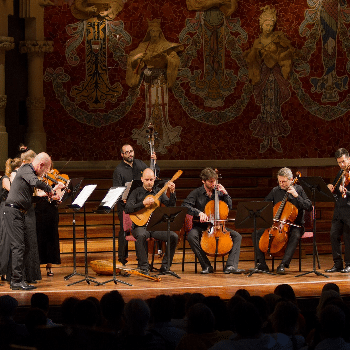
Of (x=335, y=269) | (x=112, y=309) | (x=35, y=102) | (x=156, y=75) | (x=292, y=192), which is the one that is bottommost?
(x=335, y=269)

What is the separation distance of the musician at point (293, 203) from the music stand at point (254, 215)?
267mm

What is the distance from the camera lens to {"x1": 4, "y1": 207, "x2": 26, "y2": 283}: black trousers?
6.69 meters

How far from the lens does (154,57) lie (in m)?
10.6

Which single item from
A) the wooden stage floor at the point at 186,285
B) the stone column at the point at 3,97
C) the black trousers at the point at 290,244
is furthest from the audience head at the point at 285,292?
the stone column at the point at 3,97

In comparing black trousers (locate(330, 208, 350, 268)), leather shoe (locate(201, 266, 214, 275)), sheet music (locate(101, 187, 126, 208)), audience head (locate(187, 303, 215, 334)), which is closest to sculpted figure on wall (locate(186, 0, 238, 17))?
black trousers (locate(330, 208, 350, 268))

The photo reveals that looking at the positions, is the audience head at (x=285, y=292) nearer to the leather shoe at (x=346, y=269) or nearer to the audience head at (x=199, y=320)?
the audience head at (x=199, y=320)

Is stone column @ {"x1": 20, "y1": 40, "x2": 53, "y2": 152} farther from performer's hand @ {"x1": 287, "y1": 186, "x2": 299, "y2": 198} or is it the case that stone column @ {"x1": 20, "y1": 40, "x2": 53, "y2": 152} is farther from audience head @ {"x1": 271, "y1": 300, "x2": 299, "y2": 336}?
audience head @ {"x1": 271, "y1": 300, "x2": 299, "y2": 336}

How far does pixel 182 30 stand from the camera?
35.1ft

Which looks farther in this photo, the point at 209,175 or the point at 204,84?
the point at 204,84

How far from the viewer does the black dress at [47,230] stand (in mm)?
7648

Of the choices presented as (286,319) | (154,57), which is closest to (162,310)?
(286,319)

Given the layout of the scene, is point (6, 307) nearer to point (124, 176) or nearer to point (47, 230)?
point (47, 230)

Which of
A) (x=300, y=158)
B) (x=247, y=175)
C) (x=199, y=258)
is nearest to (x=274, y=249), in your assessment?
(x=199, y=258)

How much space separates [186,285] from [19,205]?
1.80 metres
